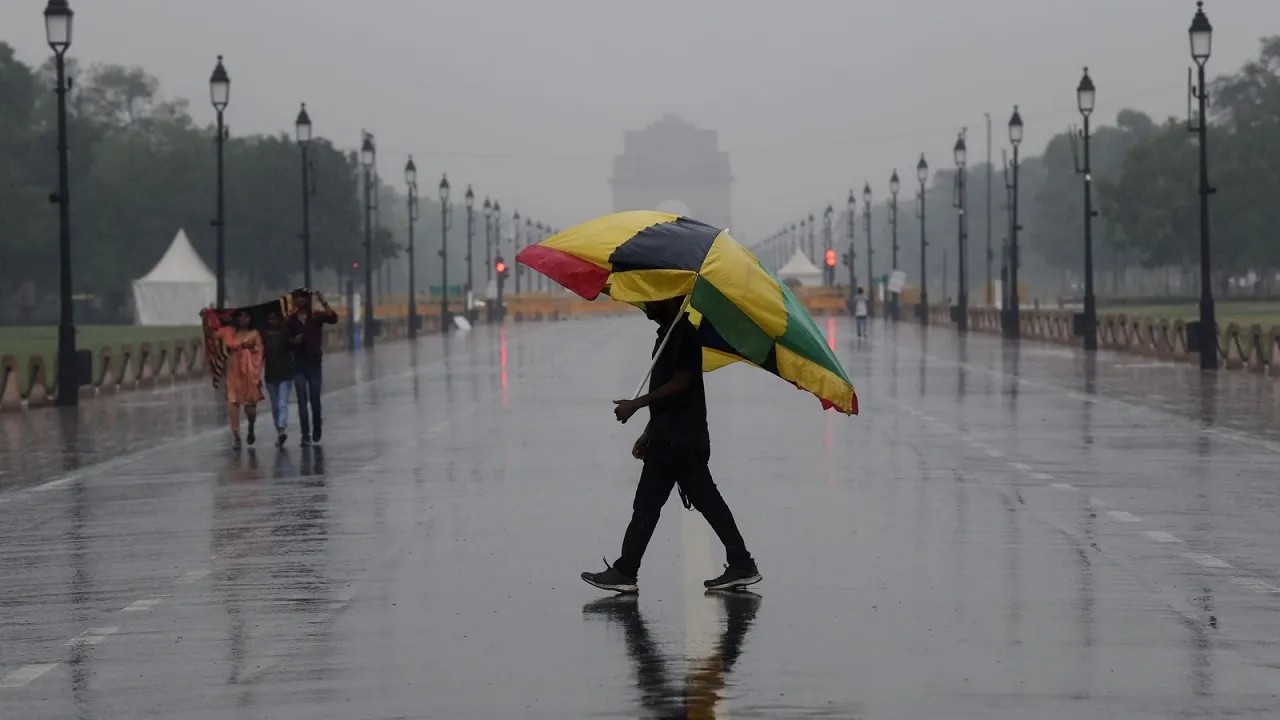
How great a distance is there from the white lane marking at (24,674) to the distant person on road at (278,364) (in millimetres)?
14500

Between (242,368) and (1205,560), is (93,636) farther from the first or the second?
(242,368)

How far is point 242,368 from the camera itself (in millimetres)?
25141

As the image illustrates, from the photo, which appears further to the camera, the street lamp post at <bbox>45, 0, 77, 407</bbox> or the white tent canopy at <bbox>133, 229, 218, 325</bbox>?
the white tent canopy at <bbox>133, 229, 218, 325</bbox>

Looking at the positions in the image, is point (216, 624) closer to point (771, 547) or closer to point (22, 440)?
point (771, 547)

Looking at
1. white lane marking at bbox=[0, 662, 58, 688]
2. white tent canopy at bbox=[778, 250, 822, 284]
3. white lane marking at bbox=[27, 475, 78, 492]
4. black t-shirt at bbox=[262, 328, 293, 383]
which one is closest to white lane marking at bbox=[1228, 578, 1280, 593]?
white lane marking at bbox=[0, 662, 58, 688]

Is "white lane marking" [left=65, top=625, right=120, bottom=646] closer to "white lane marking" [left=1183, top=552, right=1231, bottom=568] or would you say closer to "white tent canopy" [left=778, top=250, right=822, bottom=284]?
"white lane marking" [left=1183, top=552, right=1231, bottom=568]

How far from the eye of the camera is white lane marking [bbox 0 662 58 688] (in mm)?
9859

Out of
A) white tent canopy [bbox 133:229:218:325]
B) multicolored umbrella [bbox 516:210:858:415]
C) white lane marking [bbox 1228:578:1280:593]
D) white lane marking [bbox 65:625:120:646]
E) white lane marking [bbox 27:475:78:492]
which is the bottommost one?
white lane marking [bbox 1228:578:1280:593]

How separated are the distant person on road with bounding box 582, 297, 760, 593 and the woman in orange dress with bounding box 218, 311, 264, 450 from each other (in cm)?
1269

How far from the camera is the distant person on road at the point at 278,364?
81.7 feet

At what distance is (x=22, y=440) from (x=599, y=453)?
7.77 m

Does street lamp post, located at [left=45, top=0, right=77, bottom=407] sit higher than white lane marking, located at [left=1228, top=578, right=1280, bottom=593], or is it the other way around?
street lamp post, located at [left=45, top=0, right=77, bottom=407]

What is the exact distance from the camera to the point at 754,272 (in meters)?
12.3

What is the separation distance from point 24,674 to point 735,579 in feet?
12.5
